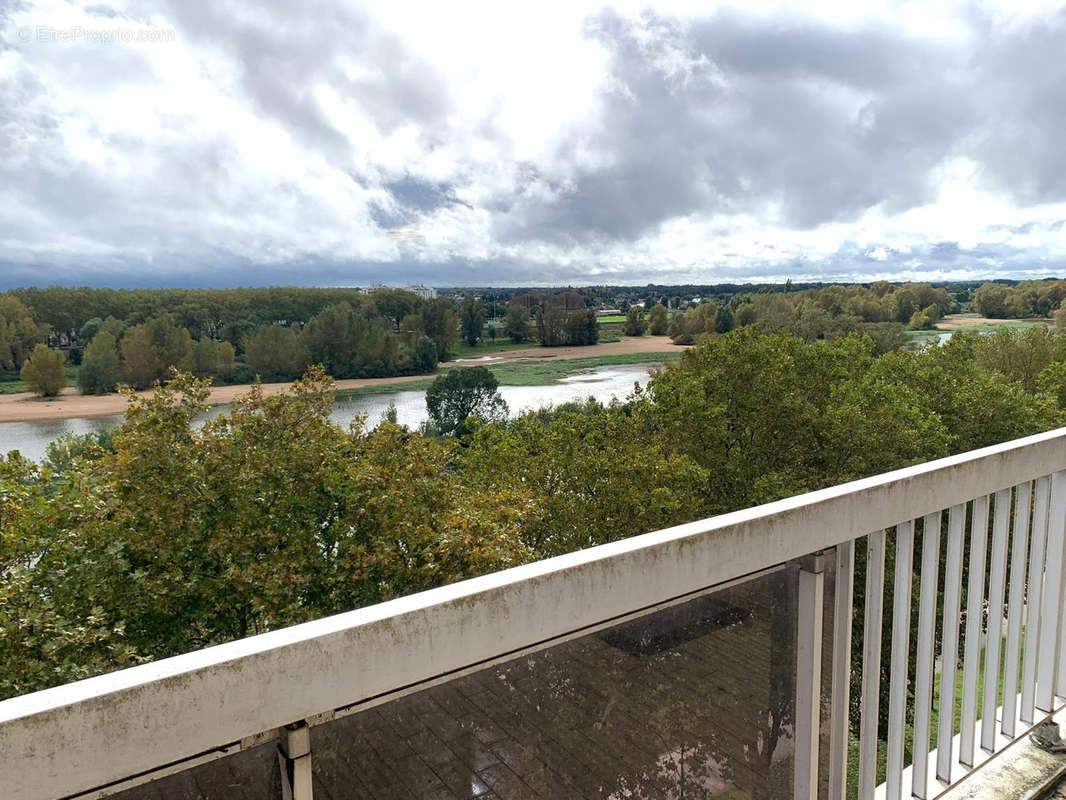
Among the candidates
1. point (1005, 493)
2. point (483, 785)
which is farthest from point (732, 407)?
point (483, 785)

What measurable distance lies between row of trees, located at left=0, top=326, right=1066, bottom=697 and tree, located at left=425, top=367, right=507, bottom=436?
26134 mm

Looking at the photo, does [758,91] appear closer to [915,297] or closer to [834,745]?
[915,297]

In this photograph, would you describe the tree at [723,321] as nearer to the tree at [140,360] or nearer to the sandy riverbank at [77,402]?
the sandy riverbank at [77,402]

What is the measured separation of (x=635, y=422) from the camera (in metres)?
15.2

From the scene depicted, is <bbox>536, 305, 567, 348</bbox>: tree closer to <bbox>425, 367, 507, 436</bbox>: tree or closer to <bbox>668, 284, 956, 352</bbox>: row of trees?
<bbox>668, 284, 956, 352</bbox>: row of trees

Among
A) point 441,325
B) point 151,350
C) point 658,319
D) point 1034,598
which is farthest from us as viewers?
point 658,319

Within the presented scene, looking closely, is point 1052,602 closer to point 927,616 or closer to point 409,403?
point 927,616

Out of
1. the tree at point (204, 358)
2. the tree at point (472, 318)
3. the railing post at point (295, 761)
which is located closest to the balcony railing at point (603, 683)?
the railing post at point (295, 761)

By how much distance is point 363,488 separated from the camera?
1059cm

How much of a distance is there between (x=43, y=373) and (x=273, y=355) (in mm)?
13593

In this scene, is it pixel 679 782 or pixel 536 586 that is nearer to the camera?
pixel 536 586

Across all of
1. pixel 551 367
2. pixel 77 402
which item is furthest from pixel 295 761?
pixel 551 367

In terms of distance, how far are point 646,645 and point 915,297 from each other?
201ft

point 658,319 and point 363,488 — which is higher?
point 658,319
